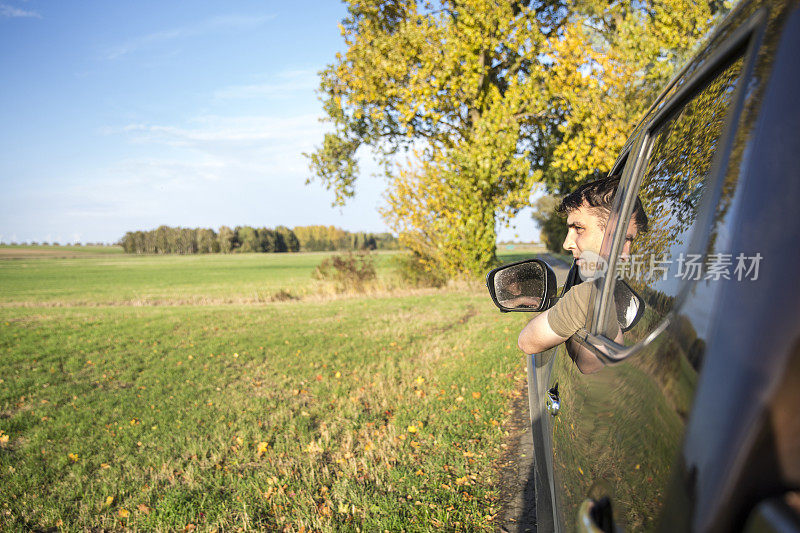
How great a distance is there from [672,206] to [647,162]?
34 centimetres

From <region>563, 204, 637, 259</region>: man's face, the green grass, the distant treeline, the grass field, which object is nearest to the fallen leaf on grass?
the grass field

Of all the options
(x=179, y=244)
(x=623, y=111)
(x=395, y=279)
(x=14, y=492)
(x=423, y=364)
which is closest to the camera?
(x=14, y=492)

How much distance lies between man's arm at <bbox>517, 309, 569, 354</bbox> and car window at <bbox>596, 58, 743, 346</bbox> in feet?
0.79

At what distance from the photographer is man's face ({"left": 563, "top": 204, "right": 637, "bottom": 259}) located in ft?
6.30

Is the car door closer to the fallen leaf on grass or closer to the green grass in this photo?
the fallen leaf on grass

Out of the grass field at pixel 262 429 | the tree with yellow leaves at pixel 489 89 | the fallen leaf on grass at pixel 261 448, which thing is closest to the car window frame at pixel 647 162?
the grass field at pixel 262 429

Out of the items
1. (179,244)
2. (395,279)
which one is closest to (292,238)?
(179,244)

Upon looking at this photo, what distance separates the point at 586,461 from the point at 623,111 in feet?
48.8

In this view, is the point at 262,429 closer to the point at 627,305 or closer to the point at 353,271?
the point at 627,305

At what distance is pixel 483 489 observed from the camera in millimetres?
3449

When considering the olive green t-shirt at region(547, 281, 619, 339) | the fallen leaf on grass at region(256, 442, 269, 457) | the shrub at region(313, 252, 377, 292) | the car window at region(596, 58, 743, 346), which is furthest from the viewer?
the shrub at region(313, 252, 377, 292)

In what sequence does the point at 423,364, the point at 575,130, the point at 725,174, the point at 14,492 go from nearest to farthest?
the point at 725,174, the point at 14,492, the point at 423,364, the point at 575,130

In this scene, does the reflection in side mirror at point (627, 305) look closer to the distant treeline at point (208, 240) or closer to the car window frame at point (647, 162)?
the car window frame at point (647, 162)

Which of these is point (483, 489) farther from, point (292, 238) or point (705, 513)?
point (292, 238)
